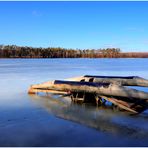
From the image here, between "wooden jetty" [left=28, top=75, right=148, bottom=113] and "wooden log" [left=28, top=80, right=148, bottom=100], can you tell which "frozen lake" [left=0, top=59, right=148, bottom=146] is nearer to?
"wooden jetty" [left=28, top=75, right=148, bottom=113]

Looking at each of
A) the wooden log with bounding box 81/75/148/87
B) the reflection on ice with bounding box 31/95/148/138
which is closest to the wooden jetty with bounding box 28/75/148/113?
the wooden log with bounding box 81/75/148/87

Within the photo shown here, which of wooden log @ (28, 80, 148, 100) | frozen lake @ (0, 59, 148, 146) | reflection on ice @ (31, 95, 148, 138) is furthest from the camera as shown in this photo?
wooden log @ (28, 80, 148, 100)

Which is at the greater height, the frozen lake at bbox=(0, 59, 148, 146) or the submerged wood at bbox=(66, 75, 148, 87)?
the submerged wood at bbox=(66, 75, 148, 87)

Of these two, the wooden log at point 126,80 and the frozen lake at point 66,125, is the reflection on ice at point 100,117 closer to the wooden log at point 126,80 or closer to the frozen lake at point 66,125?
the frozen lake at point 66,125

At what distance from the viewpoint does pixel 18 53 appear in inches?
5207

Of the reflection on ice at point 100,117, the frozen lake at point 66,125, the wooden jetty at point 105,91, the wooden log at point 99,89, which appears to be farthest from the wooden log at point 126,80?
the frozen lake at point 66,125

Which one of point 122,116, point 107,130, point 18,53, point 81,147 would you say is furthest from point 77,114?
point 18,53

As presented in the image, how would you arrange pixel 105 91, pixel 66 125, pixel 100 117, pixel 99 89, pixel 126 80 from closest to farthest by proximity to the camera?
pixel 66 125, pixel 100 117, pixel 105 91, pixel 99 89, pixel 126 80

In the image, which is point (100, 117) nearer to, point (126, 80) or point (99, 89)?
point (99, 89)

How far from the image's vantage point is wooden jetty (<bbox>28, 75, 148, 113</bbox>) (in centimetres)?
914

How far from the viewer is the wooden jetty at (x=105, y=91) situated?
9.14 m

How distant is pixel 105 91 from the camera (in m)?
9.80

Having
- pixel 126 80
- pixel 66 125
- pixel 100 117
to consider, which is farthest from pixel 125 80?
pixel 66 125

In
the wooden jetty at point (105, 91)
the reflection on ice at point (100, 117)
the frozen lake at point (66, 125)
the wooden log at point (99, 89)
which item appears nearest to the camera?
the frozen lake at point (66, 125)
